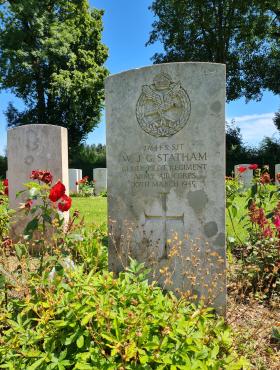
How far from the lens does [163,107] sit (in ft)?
11.3

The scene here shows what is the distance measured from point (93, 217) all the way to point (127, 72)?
16.4 feet

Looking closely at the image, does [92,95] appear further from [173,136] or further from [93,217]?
[173,136]

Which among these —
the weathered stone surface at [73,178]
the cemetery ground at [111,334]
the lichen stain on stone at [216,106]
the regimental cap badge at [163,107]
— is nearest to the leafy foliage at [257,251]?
the cemetery ground at [111,334]

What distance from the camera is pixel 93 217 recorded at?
8.20m

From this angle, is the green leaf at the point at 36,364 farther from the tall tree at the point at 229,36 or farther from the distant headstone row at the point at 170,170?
the tall tree at the point at 229,36

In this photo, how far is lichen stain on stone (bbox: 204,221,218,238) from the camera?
3338 millimetres

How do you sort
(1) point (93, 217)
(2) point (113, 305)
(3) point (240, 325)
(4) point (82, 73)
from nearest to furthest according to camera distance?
(2) point (113, 305), (3) point (240, 325), (1) point (93, 217), (4) point (82, 73)

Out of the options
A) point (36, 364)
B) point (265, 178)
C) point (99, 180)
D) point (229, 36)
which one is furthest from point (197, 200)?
point (229, 36)

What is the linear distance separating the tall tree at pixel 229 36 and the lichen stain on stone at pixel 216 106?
21288 mm

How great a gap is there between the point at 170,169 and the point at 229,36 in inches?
895

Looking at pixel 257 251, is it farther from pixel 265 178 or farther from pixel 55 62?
pixel 55 62

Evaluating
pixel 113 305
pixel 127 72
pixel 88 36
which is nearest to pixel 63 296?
pixel 113 305

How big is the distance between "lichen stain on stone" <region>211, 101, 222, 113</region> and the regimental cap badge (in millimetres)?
210

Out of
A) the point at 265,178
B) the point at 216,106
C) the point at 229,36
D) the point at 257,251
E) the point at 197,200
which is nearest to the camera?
the point at 216,106
